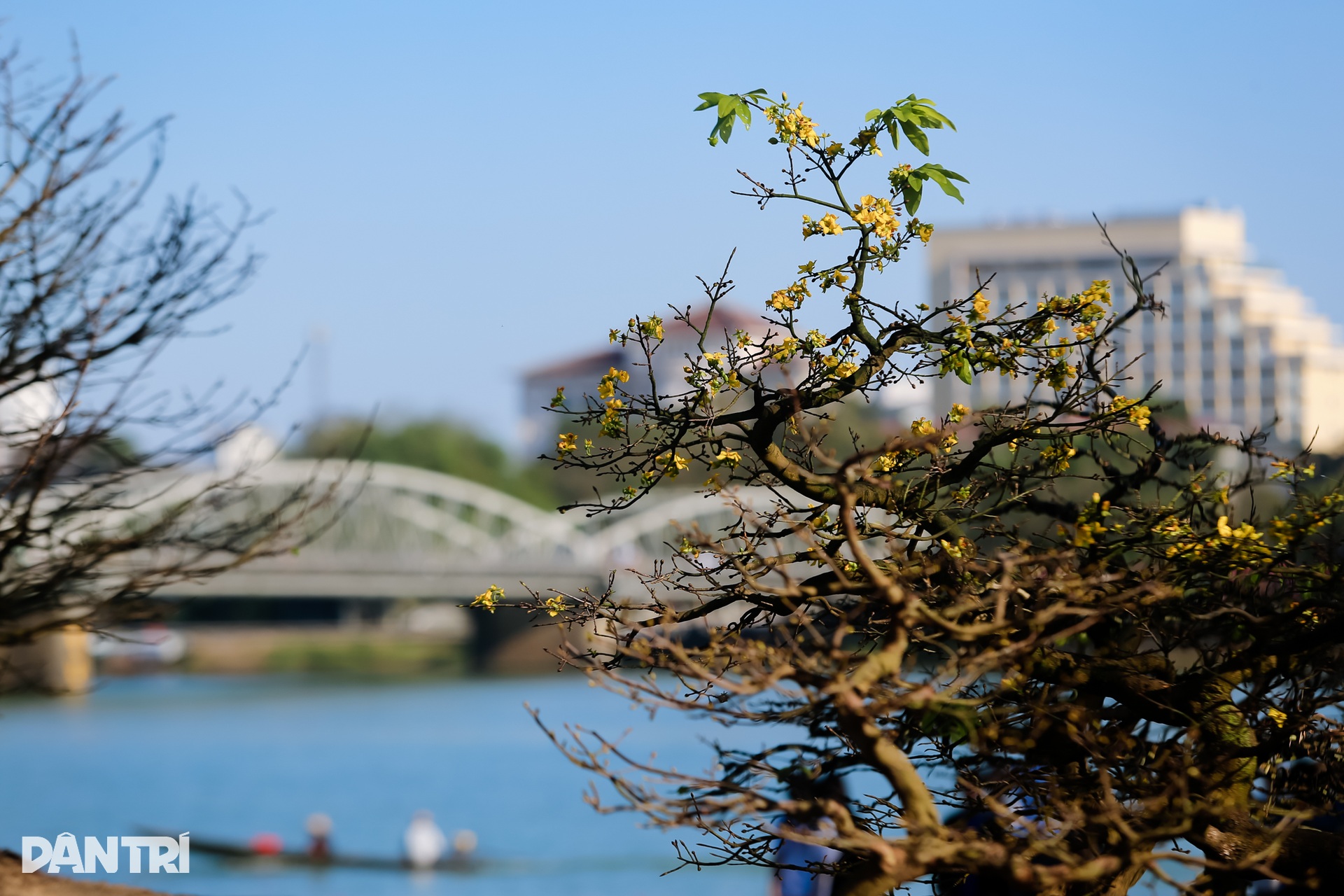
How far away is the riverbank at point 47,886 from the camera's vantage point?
666cm

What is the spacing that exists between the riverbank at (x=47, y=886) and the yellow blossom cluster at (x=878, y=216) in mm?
4407

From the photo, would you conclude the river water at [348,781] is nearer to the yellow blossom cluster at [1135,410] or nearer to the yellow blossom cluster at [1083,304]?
the yellow blossom cluster at [1135,410]

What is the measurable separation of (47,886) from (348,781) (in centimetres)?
3157

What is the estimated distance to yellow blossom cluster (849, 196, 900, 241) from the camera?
514 cm

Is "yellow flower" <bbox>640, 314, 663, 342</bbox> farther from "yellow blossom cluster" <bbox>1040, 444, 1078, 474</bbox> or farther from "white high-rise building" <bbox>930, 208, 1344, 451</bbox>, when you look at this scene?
"white high-rise building" <bbox>930, 208, 1344, 451</bbox>

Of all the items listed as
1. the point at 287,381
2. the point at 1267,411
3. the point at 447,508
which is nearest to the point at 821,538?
the point at 287,381

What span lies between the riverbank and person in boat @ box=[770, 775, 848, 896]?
294cm

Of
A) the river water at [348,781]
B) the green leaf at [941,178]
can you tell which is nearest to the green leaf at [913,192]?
the green leaf at [941,178]

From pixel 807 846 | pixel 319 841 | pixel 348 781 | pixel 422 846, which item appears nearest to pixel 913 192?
pixel 807 846

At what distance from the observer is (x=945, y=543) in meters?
4.96

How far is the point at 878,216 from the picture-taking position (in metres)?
5.14

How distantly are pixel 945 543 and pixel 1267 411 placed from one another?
122 metres

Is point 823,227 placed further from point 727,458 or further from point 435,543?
point 435,543

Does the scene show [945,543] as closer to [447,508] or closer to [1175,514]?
[1175,514]
